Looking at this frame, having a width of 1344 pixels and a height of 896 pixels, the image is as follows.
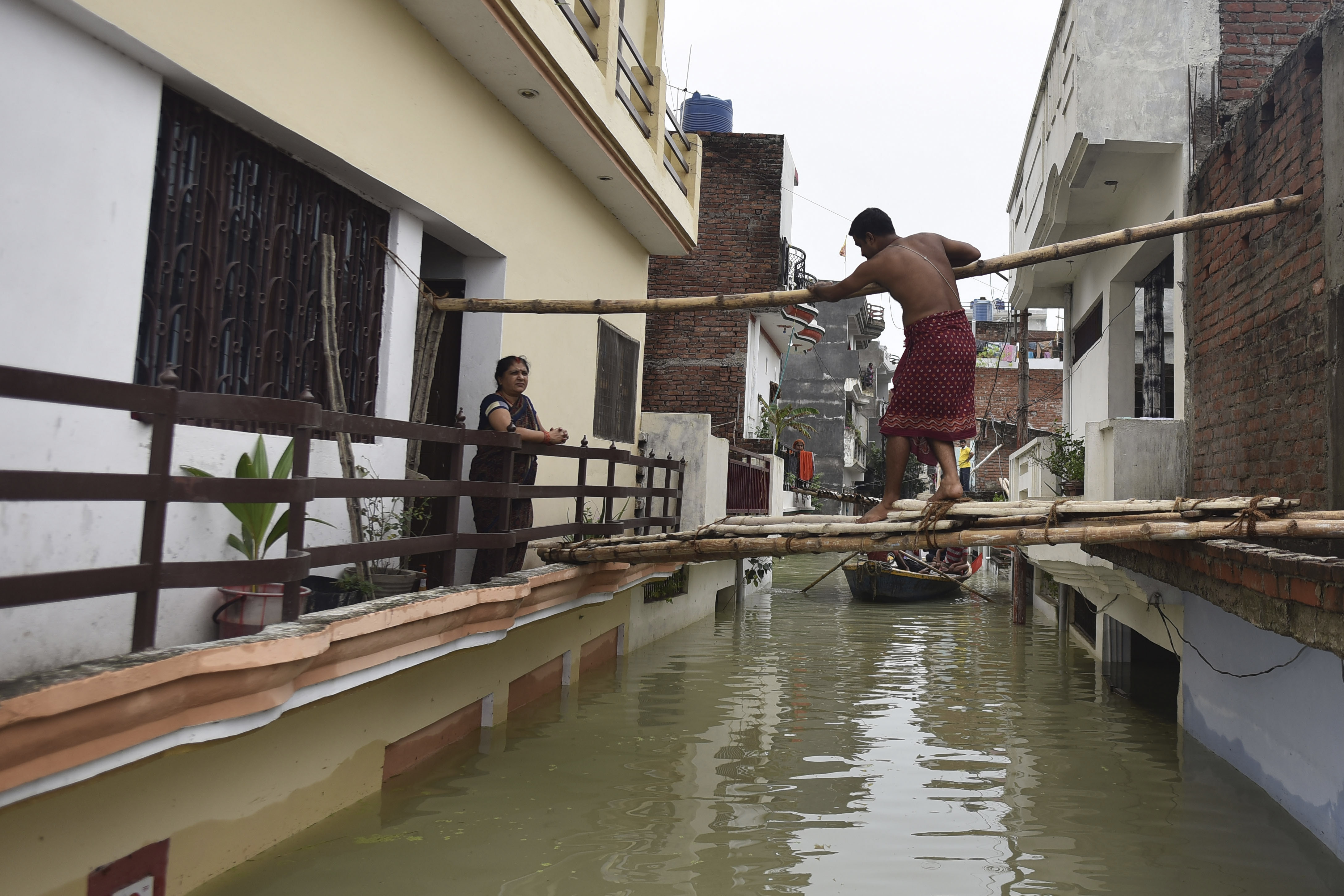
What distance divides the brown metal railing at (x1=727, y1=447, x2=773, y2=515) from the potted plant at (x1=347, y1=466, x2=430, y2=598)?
666cm

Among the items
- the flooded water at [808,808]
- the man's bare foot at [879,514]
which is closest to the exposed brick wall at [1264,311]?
the flooded water at [808,808]

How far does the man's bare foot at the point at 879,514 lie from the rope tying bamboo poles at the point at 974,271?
4.16 feet

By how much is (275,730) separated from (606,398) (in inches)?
242

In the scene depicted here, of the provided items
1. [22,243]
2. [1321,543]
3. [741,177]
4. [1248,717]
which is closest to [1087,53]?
[1321,543]

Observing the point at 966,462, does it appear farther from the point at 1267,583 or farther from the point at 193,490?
the point at 193,490

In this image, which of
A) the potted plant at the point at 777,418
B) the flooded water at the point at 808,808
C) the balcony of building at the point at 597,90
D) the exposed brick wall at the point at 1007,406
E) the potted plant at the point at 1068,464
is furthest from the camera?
the exposed brick wall at the point at 1007,406

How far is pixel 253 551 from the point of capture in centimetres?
425

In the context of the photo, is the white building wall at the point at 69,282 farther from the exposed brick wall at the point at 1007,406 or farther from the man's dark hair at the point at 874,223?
the exposed brick wall at the point at 1007,406

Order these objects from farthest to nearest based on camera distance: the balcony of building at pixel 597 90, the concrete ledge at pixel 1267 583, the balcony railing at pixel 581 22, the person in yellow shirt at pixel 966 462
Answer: the person in yellow shirt at pixel 966 462
the balcony railing at pixel 581 22
the balcony of building at pixel 597 90
the concrete ledge at pixel 1267 583

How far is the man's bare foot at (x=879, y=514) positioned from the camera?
550cm

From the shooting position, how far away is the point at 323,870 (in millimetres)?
4047

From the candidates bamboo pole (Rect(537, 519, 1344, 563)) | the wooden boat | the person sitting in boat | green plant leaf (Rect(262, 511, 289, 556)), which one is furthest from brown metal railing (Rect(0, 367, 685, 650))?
the person sitting in boat

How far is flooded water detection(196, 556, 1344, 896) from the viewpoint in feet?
14.3

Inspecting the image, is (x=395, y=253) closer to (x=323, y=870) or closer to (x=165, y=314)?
(x=165, y=314)
